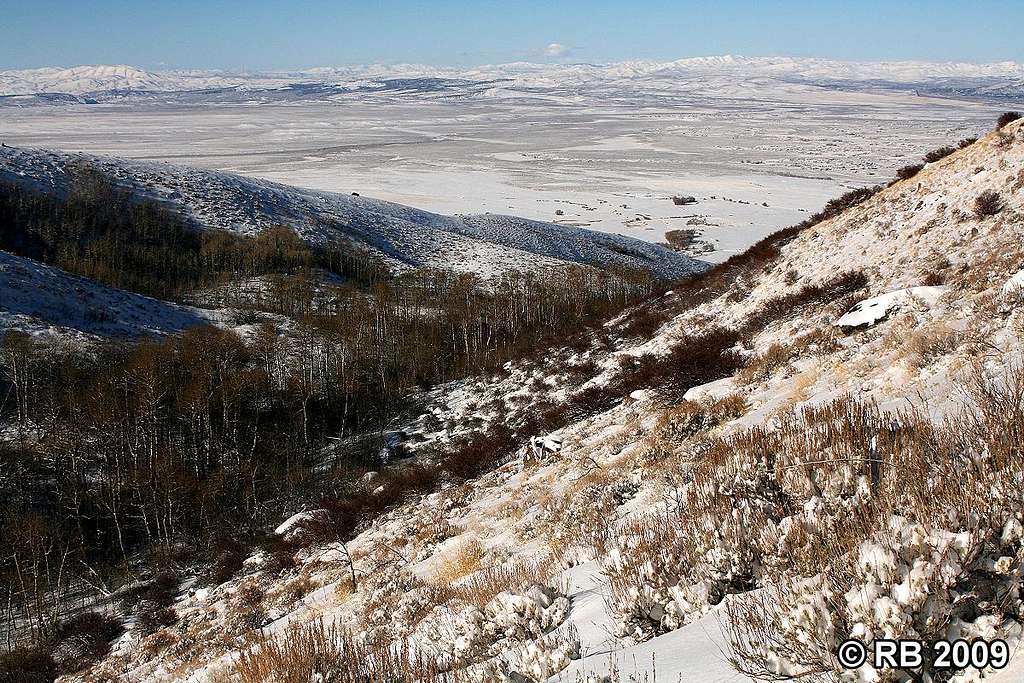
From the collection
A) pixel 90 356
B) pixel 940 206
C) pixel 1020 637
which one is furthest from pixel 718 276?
pixel 90 356

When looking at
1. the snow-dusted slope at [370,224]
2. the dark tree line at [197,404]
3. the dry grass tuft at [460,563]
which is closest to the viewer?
the dry grass tuft at [460,563]

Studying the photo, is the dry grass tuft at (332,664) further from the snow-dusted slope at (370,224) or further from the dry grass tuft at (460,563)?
the snow-dusted slope at (370,224)

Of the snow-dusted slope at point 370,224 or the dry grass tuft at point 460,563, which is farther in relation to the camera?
the snow-dusted slope at point 370,224

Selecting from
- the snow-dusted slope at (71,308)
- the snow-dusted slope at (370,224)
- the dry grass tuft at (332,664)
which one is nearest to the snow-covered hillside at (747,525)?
the dry grass tuft at (332,664)

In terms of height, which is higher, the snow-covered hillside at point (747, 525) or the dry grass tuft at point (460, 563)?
the snow-covered hillside at point (747, 525)

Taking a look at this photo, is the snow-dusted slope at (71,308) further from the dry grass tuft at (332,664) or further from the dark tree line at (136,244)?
the dry grass tuft at (332,664)

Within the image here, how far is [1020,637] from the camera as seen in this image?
2826 mm

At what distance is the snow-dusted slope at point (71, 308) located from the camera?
35034mm

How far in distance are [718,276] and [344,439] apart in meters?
21.3

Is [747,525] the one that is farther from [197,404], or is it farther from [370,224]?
[370,224]

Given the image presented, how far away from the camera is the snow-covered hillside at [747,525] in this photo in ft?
11.1

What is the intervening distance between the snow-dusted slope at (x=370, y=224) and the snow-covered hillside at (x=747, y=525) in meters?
53.8

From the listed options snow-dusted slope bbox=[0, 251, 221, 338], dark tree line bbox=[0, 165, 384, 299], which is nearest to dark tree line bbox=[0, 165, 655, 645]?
dark tree line bbox=[0, 165, 384, 299]

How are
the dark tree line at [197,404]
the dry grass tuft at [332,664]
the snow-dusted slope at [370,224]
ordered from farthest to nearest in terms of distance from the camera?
the snow-dusted slope at [370,224] < the dark tree line at [197,404] < the dry grass tuft at [332,664]
